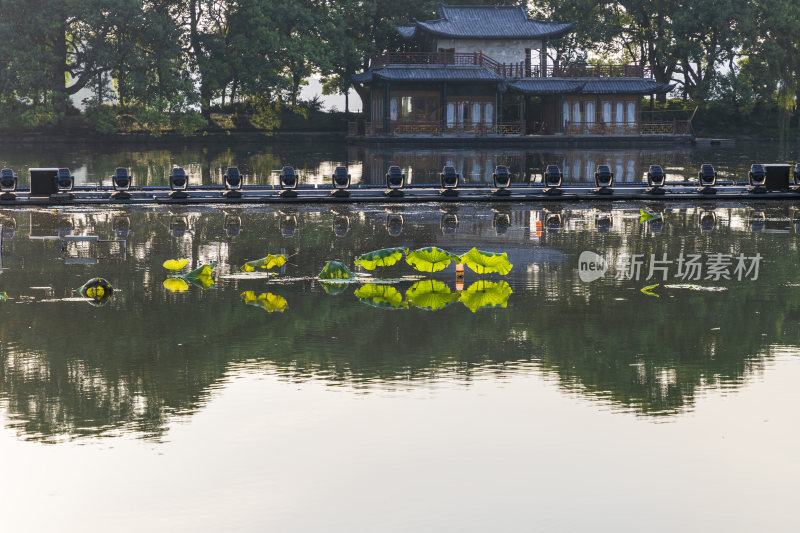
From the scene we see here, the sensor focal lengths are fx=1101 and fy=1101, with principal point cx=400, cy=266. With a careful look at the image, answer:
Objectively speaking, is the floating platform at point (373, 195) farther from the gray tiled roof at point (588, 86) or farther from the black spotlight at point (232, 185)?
the gray tiled roof at point (588, 86)

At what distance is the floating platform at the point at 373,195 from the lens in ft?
103

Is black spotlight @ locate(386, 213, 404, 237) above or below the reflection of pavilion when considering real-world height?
below

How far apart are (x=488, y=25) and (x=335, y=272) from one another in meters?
60.8

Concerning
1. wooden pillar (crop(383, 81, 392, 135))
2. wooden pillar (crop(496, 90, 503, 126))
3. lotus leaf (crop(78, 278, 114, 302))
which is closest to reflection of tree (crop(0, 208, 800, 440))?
lotus leaf (crop(78, 278, 114, 302))

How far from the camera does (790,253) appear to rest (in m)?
20.4

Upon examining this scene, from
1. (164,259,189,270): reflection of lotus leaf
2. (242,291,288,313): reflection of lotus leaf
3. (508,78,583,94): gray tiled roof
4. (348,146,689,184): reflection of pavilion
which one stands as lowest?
(242,291,288,313): reflection of lotus leaf

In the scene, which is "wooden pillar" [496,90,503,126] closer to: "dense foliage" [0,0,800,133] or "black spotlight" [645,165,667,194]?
"dense foliage" [0,0,800,133]

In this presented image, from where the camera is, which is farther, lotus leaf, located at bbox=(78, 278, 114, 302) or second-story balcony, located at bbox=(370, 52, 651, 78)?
second-story balcony, located at bbox=(370, 52, 651, 78)

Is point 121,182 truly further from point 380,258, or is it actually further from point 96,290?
point 96,290

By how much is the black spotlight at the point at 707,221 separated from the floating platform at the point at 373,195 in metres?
3.76

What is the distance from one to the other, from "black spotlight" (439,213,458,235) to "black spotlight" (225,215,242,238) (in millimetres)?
4549

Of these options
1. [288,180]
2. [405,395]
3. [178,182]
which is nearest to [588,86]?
[288,180]

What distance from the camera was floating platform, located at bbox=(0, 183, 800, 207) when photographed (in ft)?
103

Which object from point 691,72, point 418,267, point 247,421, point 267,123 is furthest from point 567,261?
point 691,72
